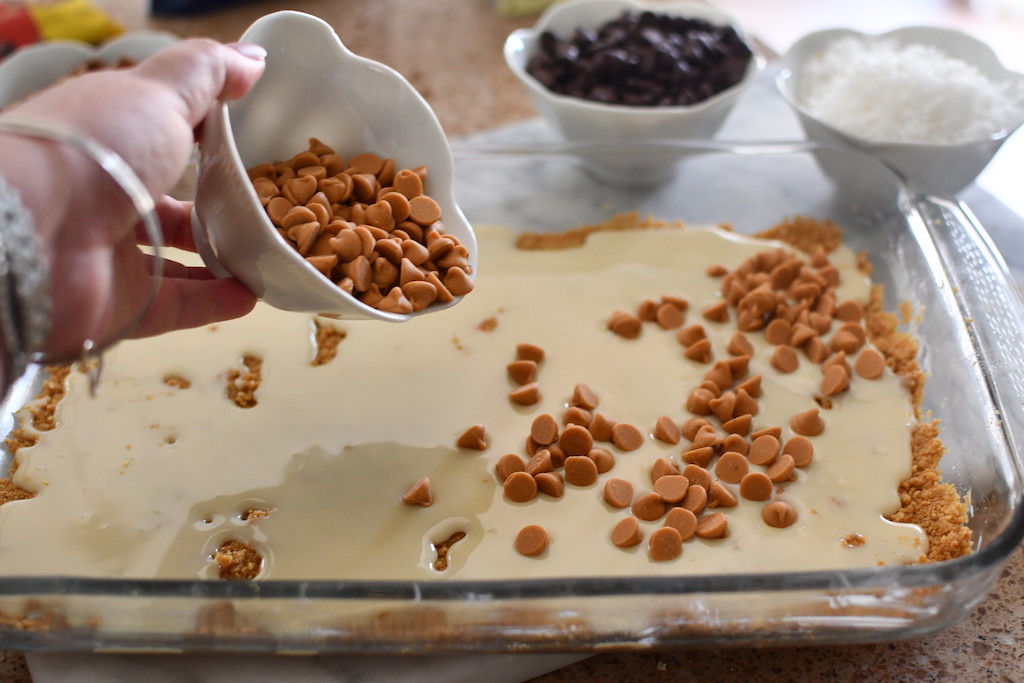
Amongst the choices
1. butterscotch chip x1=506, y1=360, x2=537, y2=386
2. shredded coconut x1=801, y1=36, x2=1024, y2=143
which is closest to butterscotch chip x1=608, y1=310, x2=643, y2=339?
butterscotch chip x1=506, y1=360, x2=537, y2=386

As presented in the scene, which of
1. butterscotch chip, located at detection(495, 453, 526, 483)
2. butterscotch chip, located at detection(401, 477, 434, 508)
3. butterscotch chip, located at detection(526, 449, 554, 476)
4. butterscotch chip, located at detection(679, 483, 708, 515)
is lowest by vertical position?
butterscotch chip, located at detection(401, 477, 434, 508)

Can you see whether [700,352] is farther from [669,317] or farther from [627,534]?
[627,534]

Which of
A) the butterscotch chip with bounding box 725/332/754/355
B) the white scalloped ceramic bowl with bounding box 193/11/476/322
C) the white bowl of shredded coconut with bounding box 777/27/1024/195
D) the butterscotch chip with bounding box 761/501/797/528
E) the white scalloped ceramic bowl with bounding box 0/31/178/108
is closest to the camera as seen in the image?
the white scalloped ceramic bowl with bounding box 193/11/476/322

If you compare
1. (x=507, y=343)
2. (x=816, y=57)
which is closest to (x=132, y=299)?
(x=507, y=343)

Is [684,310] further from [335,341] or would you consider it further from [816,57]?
[816,57]

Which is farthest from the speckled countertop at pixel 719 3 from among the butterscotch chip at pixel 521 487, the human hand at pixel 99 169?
the human hand at pixel 99 169

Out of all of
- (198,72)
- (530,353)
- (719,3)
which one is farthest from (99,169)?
(719,3)

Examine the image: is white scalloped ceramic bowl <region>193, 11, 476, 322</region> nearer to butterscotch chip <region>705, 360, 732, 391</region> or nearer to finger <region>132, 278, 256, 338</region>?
finger <region>132, 278, 256, 338</region>
